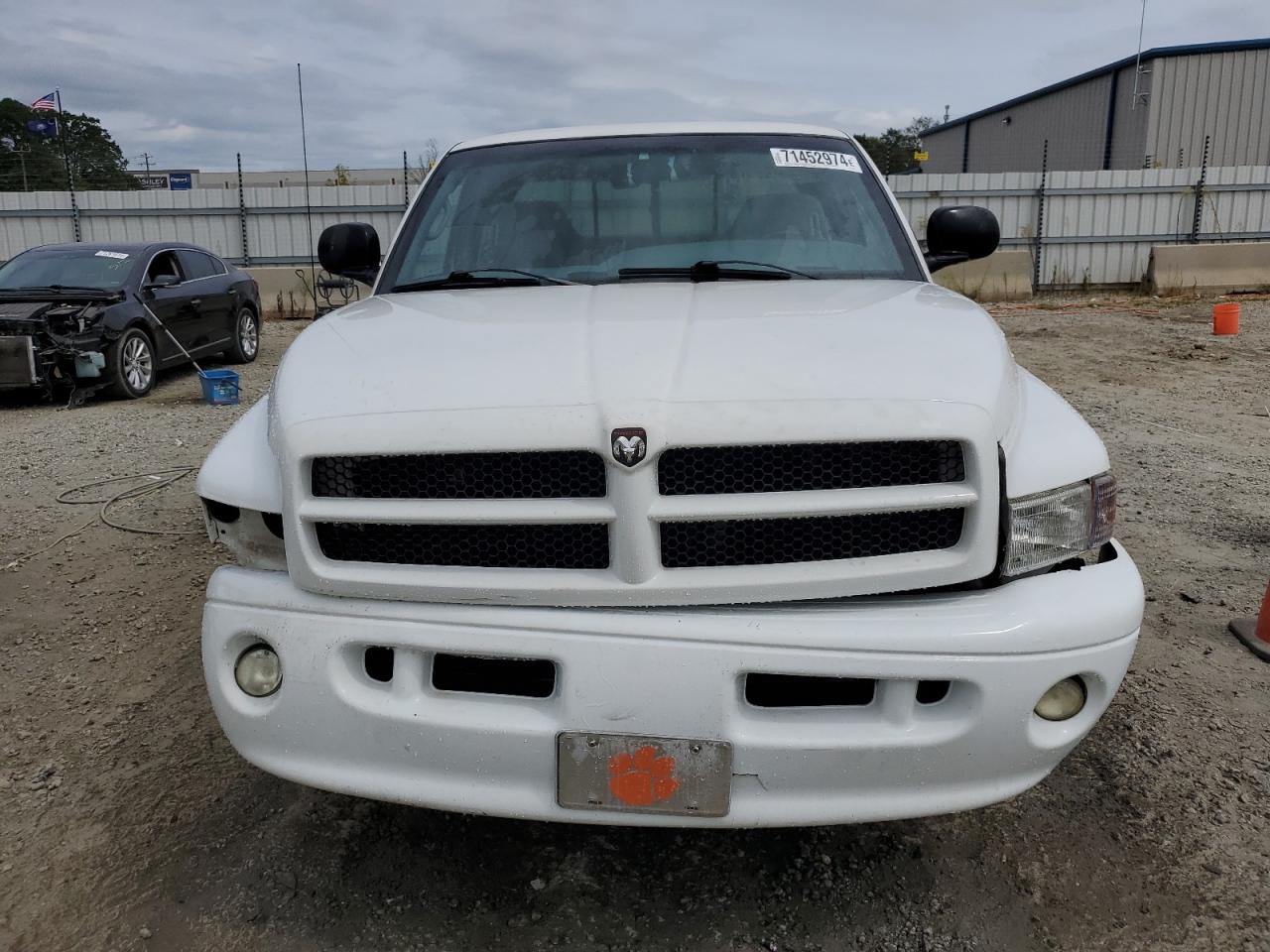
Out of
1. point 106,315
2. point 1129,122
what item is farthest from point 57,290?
point 1129,122

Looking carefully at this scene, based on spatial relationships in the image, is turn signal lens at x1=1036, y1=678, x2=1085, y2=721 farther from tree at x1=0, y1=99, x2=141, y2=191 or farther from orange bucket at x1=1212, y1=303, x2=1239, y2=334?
tree at x1=0, y1=99, x2=141, y2=191

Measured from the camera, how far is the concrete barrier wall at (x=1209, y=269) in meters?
17.1

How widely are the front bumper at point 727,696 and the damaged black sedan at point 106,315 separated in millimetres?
8475

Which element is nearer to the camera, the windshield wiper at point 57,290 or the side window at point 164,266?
the windshield wiper at point 57,290

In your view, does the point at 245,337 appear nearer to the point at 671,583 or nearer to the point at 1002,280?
the point at 671,583

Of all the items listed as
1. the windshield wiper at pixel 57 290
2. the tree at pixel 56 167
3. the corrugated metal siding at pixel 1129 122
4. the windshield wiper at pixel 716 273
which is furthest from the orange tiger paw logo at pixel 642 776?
the corrugated metal siding at pixel 1129 122

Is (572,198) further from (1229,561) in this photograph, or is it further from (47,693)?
(1229,561)

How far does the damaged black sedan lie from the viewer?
9133 mm

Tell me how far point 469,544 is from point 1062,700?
3.99ft

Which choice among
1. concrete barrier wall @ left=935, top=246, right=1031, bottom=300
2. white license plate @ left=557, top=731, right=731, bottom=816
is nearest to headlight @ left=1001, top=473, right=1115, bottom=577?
white license plate @ left=557, top=731, right=731, bottom=816

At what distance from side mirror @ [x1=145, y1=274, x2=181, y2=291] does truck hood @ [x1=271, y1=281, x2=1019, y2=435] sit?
8481 mm

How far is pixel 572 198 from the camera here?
3299mm

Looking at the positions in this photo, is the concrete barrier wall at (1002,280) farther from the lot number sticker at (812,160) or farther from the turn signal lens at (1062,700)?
the turn signal lens at (1062,700)

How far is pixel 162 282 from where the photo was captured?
33.8 feet
